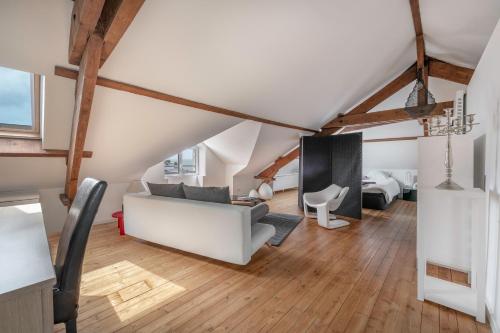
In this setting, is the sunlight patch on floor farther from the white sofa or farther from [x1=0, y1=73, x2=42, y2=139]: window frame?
[x1=0, y1=73, x2=42, y2=139]: window frame

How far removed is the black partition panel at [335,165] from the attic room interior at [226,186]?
0.86 feet

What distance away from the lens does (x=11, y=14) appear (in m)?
1.63

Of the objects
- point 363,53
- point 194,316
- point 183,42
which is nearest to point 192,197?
point 194,316

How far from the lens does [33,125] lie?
287 centimetres

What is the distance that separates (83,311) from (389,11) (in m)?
4.34

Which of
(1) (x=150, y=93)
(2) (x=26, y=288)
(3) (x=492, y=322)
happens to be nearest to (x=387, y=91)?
(3) (x=492, y=322)

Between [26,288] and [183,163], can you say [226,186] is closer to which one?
[26,288]

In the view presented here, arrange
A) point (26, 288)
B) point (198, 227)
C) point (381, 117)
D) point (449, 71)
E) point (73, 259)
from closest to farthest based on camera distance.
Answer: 1. point (26, 288)
2. point (73, 259)
3. point (198, 227)
4. point (449, 71)
5. point (381, 117)

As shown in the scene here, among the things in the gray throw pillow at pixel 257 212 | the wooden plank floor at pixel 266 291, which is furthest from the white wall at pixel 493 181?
the gray throw pillow at pixel 257 212

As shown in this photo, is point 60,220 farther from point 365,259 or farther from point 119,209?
point 365,259

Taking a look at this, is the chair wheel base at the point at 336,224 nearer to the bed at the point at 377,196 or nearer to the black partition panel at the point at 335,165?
the black partition panel at the point at 335,165

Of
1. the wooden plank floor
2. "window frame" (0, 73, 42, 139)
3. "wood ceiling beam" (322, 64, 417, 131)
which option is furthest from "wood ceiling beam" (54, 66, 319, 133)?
"wood ceiling beam" (322, 64, 417, 131)

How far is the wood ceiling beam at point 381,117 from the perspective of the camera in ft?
13.9

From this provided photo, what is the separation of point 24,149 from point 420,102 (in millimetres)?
6261
